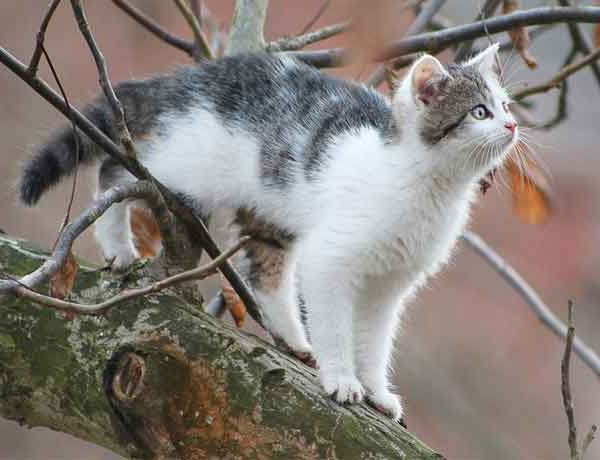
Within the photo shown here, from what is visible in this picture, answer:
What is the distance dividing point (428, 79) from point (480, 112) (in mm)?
166

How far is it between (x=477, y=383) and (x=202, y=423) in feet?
15.8

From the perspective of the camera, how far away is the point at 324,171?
2945 mm

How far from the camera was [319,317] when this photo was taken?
2764 mm

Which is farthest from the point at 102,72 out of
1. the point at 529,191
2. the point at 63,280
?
the point at 529,191

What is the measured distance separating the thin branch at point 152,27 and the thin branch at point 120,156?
3.00 feet

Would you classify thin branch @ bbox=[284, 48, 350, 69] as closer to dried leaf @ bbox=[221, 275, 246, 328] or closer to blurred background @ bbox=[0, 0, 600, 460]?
dried leaf @ bbox=[221, 275, 246, 328]

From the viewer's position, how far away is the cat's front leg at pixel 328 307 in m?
2.74

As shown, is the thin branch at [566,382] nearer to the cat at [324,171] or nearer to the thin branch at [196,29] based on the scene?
the cat at [324,171]

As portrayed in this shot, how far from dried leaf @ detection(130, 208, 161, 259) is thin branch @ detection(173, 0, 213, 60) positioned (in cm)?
56

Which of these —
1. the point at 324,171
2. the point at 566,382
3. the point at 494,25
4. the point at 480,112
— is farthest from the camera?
the point at 324,171

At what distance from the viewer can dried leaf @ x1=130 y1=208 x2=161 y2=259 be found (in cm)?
324

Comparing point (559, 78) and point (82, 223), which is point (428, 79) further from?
point (82, 223)

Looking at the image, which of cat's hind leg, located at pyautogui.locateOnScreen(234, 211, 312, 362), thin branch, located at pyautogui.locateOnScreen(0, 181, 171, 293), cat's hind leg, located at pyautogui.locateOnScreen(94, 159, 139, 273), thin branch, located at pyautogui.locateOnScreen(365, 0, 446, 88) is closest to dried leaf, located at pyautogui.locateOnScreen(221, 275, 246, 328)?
cat's hind leg, located at pyautogui.locateOnScreen(234, 211, 312, 362)

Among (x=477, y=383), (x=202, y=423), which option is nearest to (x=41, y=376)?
(x=202, y=423)
